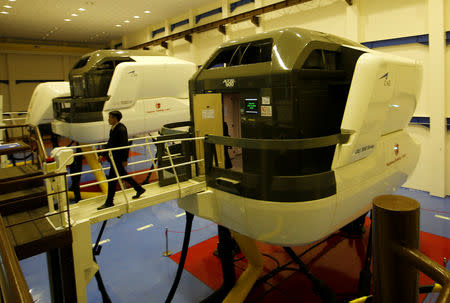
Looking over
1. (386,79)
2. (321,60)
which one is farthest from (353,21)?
(321,60)

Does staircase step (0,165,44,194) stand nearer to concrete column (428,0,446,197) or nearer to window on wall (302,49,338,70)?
window on wall (302,49,338,70)

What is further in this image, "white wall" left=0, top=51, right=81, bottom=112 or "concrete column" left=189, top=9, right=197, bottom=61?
"white wall" left=0, top=51, right=81, bottom=112

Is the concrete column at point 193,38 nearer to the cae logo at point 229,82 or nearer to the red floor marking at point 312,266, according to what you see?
the red floor marking at point 312,266

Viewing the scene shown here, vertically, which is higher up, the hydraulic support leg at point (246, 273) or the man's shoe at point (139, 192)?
the man's shoe at point (139, 192)

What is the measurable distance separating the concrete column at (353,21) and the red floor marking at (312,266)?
6.59m

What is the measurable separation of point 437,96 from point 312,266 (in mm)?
6485

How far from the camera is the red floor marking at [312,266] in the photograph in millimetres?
5695

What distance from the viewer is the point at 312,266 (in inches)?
257

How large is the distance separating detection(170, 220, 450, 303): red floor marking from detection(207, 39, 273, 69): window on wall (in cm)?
392

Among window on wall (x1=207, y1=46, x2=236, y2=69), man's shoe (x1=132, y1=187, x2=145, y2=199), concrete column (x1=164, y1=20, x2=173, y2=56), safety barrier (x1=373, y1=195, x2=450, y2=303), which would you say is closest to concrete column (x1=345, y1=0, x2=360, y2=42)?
window on wall (x1=207, y1=46, x2=236, y2=69)

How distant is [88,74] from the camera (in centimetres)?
941

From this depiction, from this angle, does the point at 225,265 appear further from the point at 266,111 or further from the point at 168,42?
the point at 168,42

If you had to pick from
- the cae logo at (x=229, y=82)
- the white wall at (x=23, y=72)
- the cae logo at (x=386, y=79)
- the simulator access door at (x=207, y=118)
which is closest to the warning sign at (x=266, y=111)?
the cae logo at (x=229, y=82)

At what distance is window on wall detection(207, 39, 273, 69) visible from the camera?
180 inches
